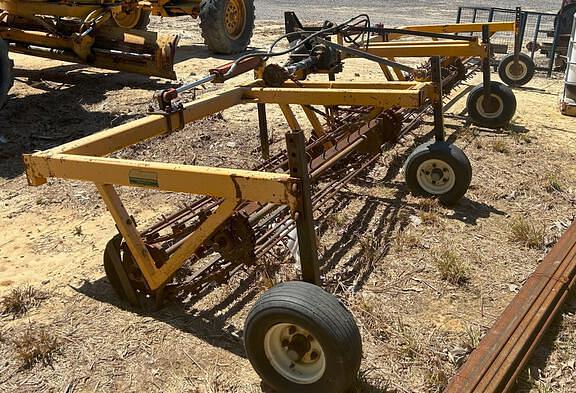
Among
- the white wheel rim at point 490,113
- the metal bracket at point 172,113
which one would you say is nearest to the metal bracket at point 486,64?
the white wheel rim at point 490,113

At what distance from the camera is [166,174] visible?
2621 millimetres

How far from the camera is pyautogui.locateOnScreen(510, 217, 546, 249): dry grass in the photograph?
13.1ft

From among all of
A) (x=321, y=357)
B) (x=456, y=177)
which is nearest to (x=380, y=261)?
(x=456, y=177)

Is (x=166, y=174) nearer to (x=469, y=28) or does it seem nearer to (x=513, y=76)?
(x=469, y=28)

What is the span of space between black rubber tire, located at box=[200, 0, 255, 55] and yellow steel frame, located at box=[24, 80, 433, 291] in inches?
229

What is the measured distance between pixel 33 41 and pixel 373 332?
266 inches

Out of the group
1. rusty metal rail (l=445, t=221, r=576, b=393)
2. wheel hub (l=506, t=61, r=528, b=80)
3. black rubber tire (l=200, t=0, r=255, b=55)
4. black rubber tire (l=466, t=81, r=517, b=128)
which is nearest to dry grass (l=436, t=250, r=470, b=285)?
rusty metal rail (l=445, t=221, r=576, b=393)

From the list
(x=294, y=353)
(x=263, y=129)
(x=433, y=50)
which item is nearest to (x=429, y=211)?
(x=263, y=129)

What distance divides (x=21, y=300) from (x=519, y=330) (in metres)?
2.77

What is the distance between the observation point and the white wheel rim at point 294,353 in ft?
→ 8.39

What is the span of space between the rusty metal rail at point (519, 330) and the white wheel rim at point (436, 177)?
3.62 ft

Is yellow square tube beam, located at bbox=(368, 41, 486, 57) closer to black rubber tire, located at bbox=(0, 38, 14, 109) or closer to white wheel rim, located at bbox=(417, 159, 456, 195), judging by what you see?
white wheel rim, located at bbox=(417, 159, 456, 195)

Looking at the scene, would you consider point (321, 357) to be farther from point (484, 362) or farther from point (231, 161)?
point (231, 161)

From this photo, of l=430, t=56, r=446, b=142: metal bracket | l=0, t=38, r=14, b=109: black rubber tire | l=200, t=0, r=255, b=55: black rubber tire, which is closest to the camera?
l=430, t=56, r=446, b=142: metal bracket
